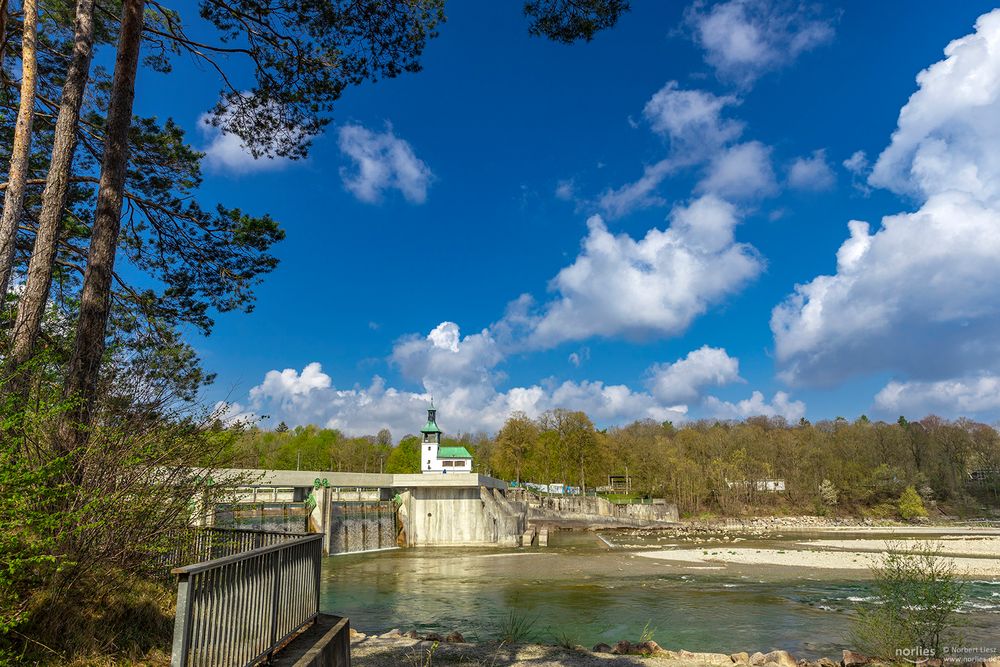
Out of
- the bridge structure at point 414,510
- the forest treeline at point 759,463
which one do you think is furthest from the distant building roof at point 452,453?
the bridge structure at point 414,510

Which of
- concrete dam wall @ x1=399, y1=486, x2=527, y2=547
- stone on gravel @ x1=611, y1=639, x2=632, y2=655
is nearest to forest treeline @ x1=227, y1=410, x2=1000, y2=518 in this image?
concrete dam wall @ x1=399, y1=486, x2=527, y2=547

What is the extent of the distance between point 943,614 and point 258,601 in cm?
1075

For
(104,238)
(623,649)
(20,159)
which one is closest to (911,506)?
(623,649)

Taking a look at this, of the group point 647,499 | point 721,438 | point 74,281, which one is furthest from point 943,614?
point 721,438

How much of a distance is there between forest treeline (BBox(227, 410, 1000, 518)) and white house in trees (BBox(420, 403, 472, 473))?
13.5 ft

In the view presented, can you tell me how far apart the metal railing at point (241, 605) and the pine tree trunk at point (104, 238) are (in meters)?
3.01

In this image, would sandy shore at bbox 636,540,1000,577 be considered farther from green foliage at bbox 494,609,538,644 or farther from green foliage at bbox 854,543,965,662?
green foliage at bbox 854,543,965,662

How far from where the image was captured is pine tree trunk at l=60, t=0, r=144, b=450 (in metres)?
7.61

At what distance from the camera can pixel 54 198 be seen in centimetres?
934

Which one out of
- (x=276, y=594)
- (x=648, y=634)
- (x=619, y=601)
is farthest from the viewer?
(x=619, y=601)

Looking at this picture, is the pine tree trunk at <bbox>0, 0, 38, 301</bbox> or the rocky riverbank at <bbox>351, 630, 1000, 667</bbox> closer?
the pine tree trunk at <bbox>0, 0, 38, 301</bbox>

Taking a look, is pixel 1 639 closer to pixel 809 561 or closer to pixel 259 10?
A: pixel 259 10

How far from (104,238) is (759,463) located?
85.1 metres

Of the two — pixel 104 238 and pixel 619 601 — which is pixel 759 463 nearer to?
pixel 619 601
